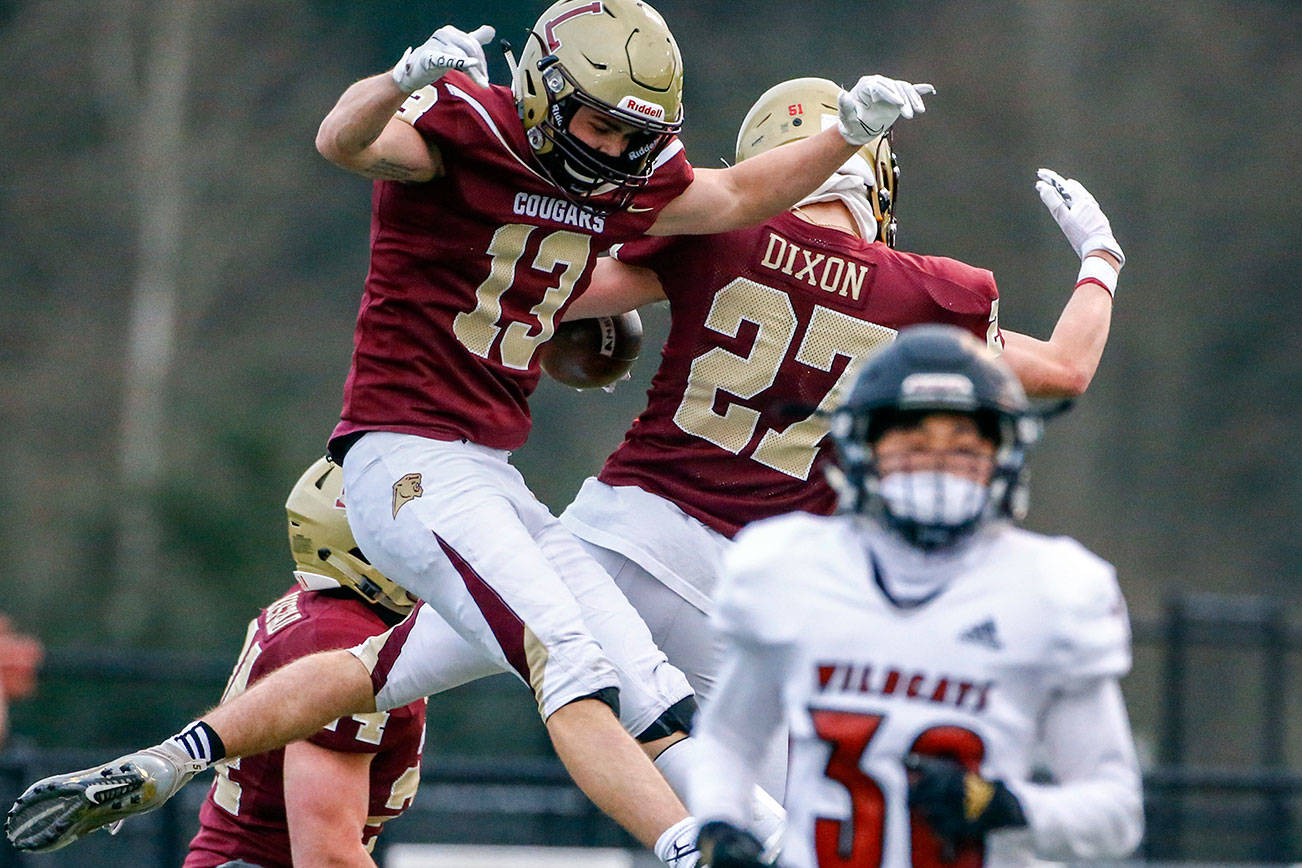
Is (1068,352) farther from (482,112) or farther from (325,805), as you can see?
(325,805)

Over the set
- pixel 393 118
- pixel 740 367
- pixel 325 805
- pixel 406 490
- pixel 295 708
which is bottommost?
pixel 325 805

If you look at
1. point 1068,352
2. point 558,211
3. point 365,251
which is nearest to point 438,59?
point 558,211

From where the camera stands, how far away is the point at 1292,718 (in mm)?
16516

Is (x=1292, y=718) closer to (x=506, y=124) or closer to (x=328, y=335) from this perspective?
(x=328, y=335)

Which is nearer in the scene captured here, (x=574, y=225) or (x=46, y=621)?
(x=574, y=225)

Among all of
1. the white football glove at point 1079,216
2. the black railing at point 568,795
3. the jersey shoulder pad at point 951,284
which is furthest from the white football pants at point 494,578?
the black railing at point 568,795

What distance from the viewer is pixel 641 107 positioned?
4.21 meters

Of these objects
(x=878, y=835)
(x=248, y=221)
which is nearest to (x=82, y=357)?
(x=248, y=221)

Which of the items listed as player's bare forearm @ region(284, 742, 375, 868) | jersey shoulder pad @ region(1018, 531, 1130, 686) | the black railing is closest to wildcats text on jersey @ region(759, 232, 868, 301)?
player's bare forearm @ region(284, 742, 375, 868)

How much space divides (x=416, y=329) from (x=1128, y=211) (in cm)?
1623

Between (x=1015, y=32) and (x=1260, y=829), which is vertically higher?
(x=1015, y=32)

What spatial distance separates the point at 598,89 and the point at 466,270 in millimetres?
472

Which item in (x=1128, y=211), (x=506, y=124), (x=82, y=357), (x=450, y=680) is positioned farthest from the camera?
(x=1128, y=211)

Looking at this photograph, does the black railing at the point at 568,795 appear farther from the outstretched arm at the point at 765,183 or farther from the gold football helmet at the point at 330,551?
the outstretched arm at the point at 765,183
